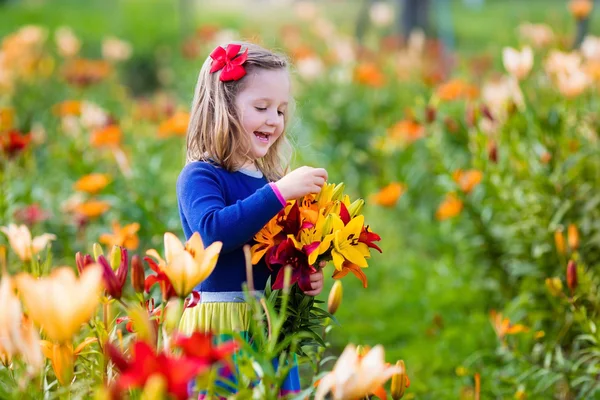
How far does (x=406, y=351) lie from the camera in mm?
2648

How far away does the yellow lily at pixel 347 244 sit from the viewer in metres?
1.21

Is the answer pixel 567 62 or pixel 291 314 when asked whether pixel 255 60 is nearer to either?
pixel 291 314

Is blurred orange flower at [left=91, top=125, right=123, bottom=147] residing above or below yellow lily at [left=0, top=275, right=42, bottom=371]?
above

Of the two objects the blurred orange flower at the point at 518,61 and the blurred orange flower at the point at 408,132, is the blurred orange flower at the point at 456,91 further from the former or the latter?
the blurred orange flower at the point at 518,61

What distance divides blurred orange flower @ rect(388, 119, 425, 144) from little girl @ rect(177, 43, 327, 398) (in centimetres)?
197

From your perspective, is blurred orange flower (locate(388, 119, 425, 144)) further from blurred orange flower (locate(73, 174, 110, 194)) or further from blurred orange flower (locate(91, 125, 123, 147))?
blurred orange flower (locate(73, 174, 110, 194))

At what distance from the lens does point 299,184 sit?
1.28 meters

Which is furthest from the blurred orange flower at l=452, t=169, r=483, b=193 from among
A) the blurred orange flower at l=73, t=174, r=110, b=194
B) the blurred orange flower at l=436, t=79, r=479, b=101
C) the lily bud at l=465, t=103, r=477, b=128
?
the blurred orange flower at l=73, t=174, r=110, b=194

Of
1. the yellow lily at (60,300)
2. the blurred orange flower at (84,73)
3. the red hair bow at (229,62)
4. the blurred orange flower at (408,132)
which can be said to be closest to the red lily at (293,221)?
the red hair bow at (229,62)

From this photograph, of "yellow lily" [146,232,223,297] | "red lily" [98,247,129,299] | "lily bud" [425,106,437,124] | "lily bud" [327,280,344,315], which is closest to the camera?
"yellow lily" [146,232,223,297]

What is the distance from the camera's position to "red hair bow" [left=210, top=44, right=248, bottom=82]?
1.42 meters

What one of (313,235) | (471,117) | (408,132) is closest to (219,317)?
(313,235)

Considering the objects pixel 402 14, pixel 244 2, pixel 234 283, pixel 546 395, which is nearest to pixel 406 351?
pixel 546 395

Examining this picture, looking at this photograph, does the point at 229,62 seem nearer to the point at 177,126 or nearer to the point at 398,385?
the point at 398,385
